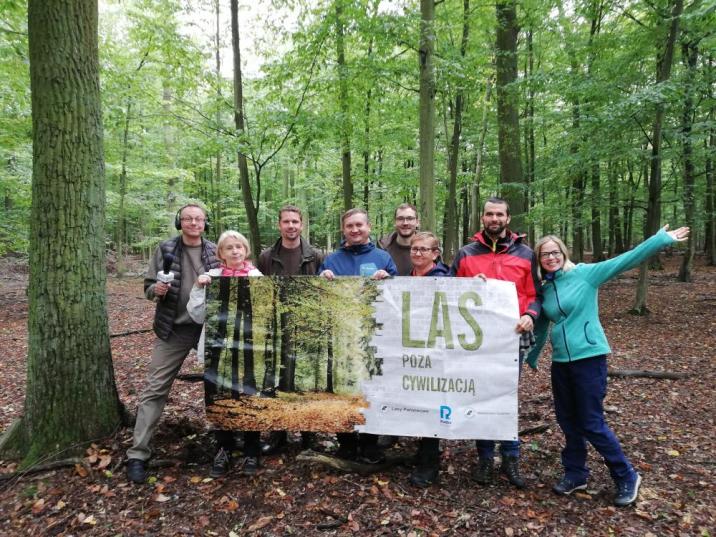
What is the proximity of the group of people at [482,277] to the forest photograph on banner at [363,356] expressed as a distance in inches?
7.3

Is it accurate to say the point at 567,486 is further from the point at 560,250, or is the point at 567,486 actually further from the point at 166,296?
the point at 166,296

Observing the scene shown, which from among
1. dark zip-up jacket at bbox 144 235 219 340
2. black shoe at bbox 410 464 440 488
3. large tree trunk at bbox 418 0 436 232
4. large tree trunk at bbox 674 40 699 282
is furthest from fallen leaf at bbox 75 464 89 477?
large tree trunk at bbox 674 40 699 282

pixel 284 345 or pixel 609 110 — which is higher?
pixel 609 110

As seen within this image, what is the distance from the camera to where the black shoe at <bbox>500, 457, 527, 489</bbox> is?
3480 millimetres

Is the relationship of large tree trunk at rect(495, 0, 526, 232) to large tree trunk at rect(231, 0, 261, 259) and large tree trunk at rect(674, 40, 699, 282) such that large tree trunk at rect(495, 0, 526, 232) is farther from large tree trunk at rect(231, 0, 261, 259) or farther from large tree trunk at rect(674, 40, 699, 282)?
large tree trunk at rect(231, 0, 261, 259)

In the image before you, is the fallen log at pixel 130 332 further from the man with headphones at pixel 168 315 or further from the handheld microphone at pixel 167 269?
the handheld microphone at pixel 167 269

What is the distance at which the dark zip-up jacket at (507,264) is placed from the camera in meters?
3.57

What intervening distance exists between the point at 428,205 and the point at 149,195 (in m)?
20.9

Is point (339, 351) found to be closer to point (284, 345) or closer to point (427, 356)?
point (284, 345)

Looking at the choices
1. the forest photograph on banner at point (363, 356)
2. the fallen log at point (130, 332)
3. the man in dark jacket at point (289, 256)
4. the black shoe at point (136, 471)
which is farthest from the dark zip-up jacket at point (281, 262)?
the fallen log at point (130, 332)

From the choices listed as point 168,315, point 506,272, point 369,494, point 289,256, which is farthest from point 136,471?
point 506,272

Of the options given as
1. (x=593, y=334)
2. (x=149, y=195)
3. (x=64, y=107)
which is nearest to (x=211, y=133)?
(x=64, y=107)

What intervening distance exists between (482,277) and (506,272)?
0.30m

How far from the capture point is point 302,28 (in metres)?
9.24
